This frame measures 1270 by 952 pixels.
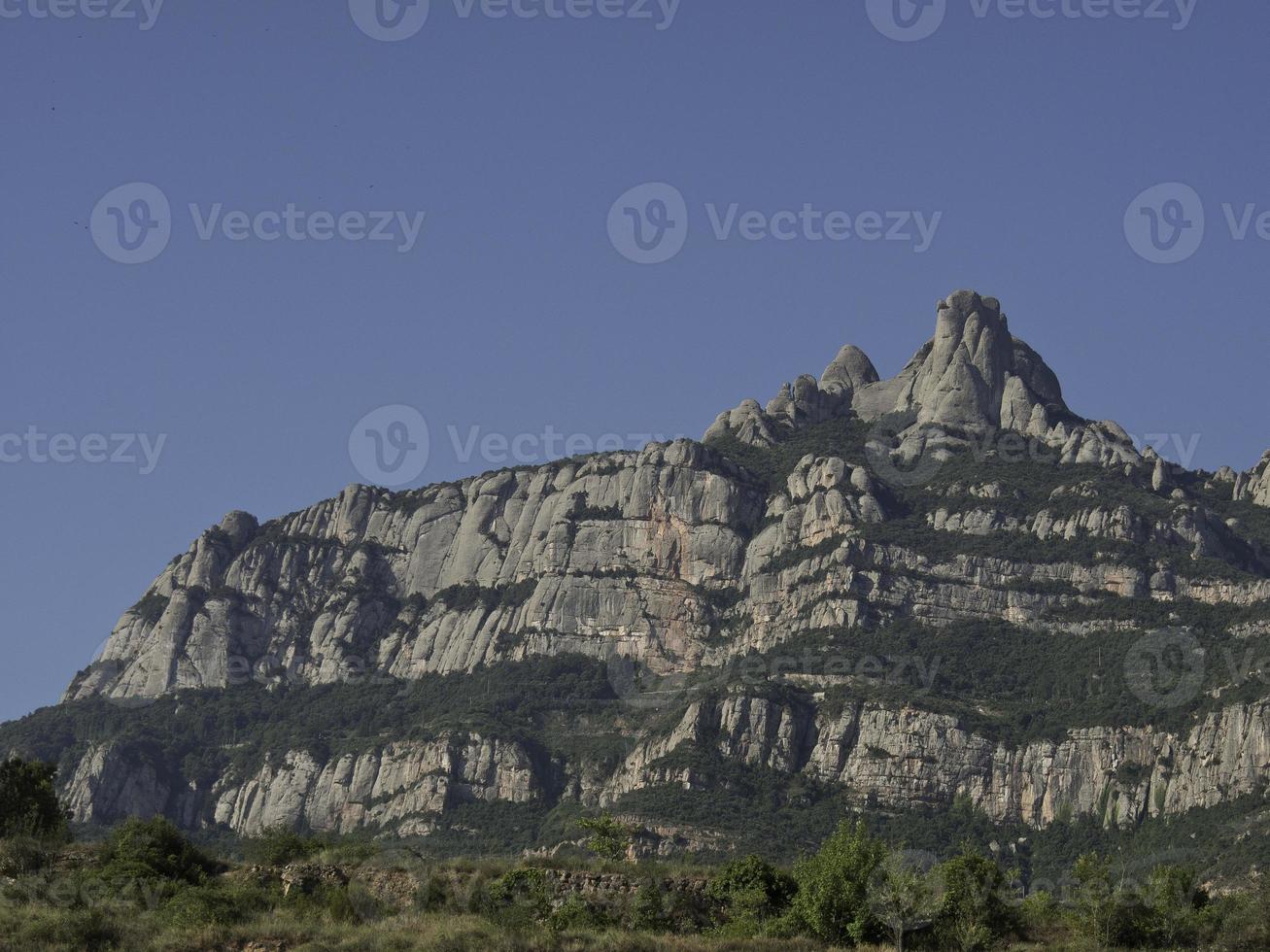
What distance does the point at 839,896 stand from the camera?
61.7m

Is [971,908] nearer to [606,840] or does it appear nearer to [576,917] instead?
[576,917]

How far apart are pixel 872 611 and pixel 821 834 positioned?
142 feet

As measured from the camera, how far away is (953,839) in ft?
522

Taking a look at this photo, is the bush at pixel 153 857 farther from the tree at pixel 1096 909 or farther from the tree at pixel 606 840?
the tree at pixel 1096 909

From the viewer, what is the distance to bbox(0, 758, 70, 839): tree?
69.6m

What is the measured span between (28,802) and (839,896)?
1204 inches

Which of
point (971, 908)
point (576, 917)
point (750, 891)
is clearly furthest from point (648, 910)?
point (971, 908)

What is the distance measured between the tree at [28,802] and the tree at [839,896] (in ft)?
86.1

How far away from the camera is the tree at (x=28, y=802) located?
69562 mm

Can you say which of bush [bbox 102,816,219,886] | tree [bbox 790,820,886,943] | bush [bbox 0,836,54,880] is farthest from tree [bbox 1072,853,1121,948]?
bush [bbox 0,836,54,880]

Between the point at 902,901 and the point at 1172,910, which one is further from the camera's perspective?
the point at 1172,910

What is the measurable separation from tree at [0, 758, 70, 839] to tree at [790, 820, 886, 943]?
26258mm

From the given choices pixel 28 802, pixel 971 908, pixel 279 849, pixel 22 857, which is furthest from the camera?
pixel 28 802

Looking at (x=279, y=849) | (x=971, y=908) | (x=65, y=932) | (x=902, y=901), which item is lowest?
(x=65, y=932)
